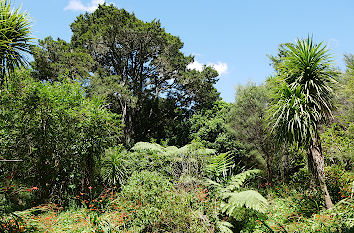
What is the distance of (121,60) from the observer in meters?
15.6

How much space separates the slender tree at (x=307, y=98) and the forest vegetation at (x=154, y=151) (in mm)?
31

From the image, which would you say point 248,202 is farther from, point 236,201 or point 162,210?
point 162,210

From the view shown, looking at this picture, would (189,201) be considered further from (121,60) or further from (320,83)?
(121,60)

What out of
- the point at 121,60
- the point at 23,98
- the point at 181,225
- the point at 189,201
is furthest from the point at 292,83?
the point at 121,60

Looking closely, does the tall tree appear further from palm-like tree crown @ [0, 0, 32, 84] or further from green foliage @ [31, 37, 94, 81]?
palm-like tree crown @ [0, 0, 32, 84]

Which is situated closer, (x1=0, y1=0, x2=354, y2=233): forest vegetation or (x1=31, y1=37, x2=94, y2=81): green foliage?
(x1=0, y1=0, x2=354, y2=233): forest vegetation

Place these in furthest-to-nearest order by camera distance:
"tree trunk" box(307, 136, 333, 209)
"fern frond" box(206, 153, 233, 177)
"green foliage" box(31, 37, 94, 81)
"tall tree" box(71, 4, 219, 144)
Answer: "tall tree" box(71, 4, 219, 144), "green foliage" box(31, 37, 94, 81), "fern frond" box(206, 153, 233, 177), "tree trunk" box(307, 136, 333, 209)

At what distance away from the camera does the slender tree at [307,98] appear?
620 cm

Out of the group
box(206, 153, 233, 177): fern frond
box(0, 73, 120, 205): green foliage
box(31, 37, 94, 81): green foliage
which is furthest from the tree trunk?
box(31, 37, 94, 81): green foliage

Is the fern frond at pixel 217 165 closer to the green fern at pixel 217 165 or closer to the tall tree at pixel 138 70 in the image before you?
the green fern at pixel 217 165

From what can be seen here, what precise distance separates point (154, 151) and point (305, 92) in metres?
5.06

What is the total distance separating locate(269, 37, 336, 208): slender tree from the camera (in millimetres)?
6203

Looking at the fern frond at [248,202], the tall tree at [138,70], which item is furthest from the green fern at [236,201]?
the tall tree at [138,70]

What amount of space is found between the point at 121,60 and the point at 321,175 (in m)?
13.0
